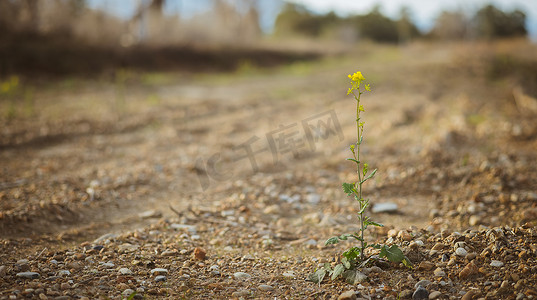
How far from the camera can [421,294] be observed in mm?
1837

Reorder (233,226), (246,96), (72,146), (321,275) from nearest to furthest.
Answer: (321,275) < (233,226) < (72,146) < (246,96)

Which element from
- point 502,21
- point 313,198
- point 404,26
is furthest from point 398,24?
point 313,198

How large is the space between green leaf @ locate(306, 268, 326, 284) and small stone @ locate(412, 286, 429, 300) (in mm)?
491

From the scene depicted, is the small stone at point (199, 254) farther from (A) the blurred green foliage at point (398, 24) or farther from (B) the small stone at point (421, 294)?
(A) the blurred green foliage at point (398, 24)

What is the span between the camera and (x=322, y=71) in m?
12.0

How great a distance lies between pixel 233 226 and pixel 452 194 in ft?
6.82

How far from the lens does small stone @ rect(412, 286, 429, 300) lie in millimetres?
1831

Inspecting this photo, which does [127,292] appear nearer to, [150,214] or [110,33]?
[150,214]

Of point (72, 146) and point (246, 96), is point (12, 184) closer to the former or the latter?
point (72, 146)

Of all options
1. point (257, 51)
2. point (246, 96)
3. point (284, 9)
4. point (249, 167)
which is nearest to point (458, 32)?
point (284, 9)

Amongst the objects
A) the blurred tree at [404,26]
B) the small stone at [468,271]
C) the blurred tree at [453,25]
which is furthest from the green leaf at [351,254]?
the blurred tree at [453,25]

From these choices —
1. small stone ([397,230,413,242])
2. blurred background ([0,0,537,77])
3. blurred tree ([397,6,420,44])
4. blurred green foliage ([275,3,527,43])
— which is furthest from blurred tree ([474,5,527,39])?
small stone ([397,230,413,242])

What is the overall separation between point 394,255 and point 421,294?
24cm

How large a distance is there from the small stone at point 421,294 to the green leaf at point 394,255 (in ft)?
0.64
